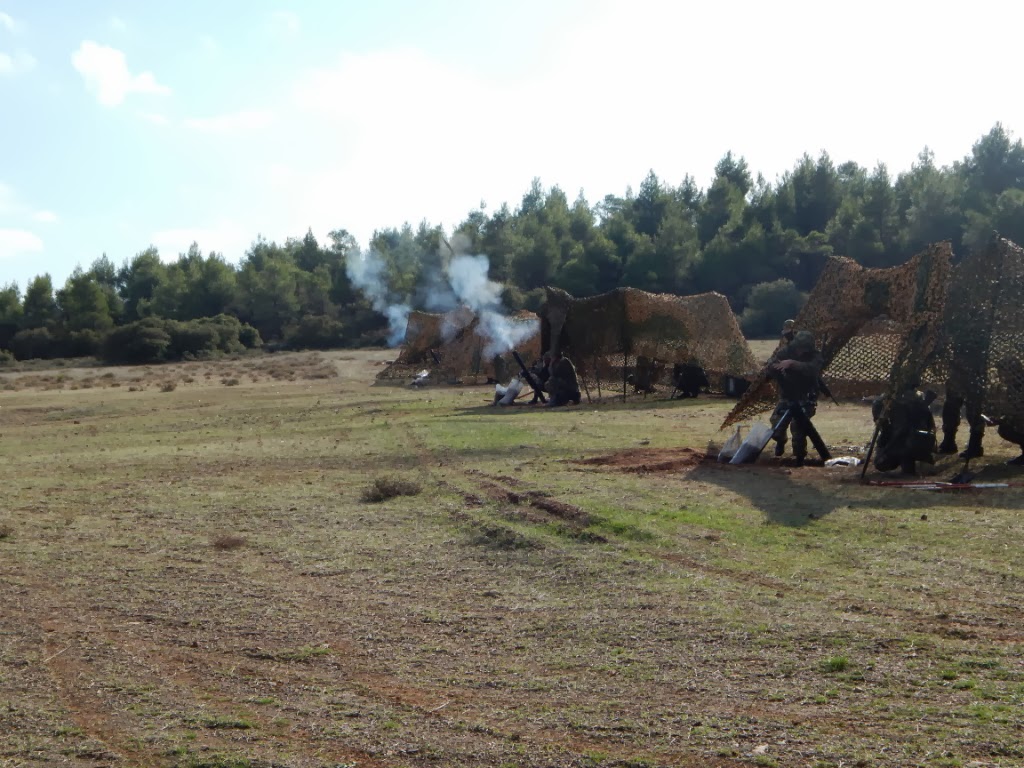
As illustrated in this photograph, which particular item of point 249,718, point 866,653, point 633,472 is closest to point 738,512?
point 633,472

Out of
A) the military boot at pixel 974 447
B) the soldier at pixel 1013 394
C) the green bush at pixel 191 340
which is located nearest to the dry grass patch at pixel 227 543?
the military boot at pixel 974 447

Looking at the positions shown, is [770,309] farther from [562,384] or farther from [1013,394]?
[1013,394]

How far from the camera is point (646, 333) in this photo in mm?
30609

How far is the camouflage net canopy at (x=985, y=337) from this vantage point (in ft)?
47.1

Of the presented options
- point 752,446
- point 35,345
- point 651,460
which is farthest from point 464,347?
point 35,345

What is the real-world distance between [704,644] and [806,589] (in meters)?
1.68

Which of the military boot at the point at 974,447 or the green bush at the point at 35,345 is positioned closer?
the military boot at the point at 974,447

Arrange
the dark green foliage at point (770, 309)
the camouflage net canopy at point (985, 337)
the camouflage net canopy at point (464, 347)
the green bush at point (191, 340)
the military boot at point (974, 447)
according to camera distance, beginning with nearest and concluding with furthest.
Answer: the camouflage net canopy at point (985, 337) → the military boot at point (974, 447) → the camouflage net canopy at point (464, 347) → the dark green foliage at point (770, 309) → the green bush at point (191, 340)

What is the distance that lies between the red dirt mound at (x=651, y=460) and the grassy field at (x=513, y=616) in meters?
0.11

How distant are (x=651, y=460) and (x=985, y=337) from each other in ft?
16.2

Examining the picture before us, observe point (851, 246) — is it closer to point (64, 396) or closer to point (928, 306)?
point (64, 396)

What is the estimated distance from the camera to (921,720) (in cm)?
588

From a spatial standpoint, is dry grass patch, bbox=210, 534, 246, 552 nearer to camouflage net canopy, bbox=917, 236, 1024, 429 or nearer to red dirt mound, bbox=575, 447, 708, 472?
red dirt mound, bbox=575, 447, 708, 472

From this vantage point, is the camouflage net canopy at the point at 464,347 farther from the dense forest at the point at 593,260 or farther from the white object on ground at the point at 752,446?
the white object on ground at the point at 752,446
